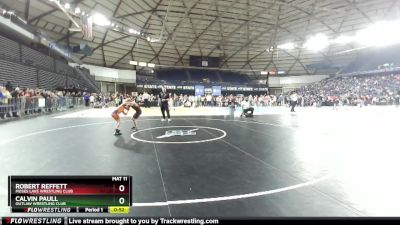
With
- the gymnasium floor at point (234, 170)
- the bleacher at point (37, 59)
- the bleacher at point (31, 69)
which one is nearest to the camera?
the gymnasium floor at point (234, 170)

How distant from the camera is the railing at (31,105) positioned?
12711mm

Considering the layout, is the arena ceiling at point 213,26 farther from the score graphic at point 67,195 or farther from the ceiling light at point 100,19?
the score graphic at point 67,195

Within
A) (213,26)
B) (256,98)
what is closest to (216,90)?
(256,98)

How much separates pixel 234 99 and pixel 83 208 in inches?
1190

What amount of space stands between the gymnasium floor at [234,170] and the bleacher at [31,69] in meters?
15.2

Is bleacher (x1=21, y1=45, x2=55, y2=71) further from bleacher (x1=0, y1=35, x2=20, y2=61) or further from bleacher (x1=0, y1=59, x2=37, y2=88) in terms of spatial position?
bleacher (x1=0, y1=59, x2=37, y2=88)

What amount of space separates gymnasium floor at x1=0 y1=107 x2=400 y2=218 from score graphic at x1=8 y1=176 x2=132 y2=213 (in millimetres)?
218

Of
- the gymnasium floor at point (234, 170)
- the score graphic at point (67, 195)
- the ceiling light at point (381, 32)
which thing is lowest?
the gymnasium floor at point (234, 170)

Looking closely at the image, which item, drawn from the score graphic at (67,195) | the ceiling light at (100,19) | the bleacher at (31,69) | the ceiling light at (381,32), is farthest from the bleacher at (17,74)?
the ceiling light at (381,32)

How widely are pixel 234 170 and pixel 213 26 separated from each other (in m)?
33.7

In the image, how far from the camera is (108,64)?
40562 mm

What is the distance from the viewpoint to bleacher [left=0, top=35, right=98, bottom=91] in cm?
1816

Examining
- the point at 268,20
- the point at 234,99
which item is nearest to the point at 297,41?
the point at 268,20

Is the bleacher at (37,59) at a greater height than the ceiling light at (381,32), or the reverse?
the ceiling light at (381,32)
